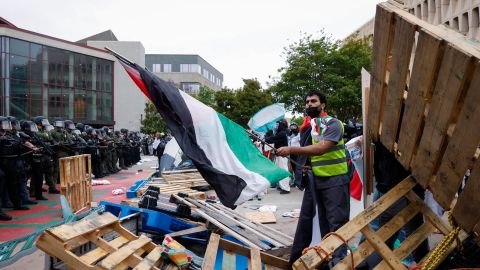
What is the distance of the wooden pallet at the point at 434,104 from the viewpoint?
7.25ft

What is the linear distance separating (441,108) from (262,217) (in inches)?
209

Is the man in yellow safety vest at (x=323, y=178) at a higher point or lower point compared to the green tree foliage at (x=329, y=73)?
lower

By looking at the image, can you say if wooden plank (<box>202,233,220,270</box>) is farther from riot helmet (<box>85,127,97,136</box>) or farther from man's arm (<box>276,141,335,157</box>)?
riot helmet (<box>85,127,97,136</box>)

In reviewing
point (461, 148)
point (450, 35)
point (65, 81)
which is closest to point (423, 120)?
point (461, 148)

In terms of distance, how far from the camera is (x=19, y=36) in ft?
99.0

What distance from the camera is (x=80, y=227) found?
11.1 ft

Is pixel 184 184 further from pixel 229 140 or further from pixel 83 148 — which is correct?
pixel 229 140

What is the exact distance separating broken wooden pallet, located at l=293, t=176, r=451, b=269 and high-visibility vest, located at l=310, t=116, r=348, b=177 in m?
0.90

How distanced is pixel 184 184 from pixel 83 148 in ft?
15.9

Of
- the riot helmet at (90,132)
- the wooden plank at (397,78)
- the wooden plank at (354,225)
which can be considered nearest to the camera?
the wooden plank at (397,78)

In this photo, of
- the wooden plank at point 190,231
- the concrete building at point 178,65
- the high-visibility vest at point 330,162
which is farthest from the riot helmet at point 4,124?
the concrete building at point 178,65

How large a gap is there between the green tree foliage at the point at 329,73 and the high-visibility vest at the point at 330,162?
64.5 ft

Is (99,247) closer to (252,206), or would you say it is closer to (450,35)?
(450,35)

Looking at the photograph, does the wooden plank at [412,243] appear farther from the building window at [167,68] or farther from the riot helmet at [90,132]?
the building window at [167,68]
